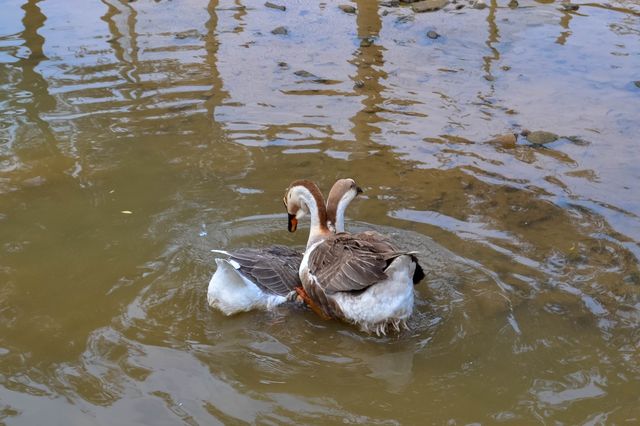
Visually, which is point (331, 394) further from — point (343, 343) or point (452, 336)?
point (452, 336)

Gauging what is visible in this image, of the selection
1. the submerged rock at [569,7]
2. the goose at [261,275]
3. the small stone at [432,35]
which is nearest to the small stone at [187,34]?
the small stone at [432,35]

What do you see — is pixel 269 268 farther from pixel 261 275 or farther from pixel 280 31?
pixel 280 31

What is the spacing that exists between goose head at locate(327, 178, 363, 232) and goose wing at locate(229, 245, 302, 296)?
39cm

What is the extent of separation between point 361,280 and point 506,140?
3528 mm

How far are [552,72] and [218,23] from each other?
487 cm

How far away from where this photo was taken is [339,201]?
619 centimetres

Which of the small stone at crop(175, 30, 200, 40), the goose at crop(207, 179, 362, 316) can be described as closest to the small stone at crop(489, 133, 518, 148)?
the goose at crop(207, 179, 362, 316)

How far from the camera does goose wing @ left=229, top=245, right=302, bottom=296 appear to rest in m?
5.86

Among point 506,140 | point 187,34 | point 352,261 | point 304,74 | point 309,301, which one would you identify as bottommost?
point 309,301

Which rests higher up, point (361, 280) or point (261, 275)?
point (361, 280)

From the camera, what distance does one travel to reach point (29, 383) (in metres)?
4.90

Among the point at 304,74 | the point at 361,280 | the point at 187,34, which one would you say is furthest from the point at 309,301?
the point at 187,34

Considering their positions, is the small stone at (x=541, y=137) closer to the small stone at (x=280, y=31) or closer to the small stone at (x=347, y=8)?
the small stone at (x=280, y=31)

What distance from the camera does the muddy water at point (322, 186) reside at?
193 inches
